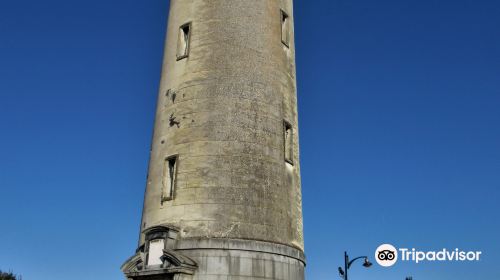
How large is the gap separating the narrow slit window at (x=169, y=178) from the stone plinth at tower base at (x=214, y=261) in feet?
4.77

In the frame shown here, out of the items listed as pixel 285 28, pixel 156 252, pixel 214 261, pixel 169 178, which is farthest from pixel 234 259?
pixel 285 28

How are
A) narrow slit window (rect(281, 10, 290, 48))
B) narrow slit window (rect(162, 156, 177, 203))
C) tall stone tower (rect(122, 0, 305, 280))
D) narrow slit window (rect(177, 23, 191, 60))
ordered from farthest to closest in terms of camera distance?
1. narrow slit window (rect(281, 10, 290, 48))
2. narrow slit window (rect(177, 23, 191, 60))
3. narrow slit window (rect(162, 156, 177, 203))
4. tall stone tower (rect(122, 0, 305, 280))

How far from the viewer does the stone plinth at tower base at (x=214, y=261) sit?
16422 millimetres

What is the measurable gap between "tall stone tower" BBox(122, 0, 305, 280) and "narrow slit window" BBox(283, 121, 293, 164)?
0.14 ft

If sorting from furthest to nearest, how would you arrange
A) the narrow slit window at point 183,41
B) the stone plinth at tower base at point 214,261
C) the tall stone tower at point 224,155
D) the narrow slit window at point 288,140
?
the narrow slit window at point 183,41 < the narrow slit window at point 288,140 < the tall stone tower at point 224,155 < the stone plinth at tower base at point 214,261

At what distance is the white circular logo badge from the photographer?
24.0m

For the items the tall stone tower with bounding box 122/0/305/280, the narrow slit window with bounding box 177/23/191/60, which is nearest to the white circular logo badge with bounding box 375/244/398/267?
the tall stone tower with bounding box 122/0/305/280

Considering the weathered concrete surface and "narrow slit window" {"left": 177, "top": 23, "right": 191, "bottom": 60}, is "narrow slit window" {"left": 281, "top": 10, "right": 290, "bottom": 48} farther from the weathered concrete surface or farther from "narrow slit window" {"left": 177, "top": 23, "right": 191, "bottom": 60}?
the weathered concrete surface

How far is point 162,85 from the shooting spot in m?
21.2

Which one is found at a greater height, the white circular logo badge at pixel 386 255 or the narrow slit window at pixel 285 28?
the narrow slit window at pixel 285 28

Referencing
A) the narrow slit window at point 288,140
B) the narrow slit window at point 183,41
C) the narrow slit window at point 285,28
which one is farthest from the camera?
the narrow slit window at point 285,28

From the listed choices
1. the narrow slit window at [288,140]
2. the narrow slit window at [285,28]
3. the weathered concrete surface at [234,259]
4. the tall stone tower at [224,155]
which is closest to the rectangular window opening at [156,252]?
the tall stone tower at [224,155]

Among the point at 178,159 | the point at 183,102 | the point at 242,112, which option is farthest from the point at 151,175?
the point at 242,112

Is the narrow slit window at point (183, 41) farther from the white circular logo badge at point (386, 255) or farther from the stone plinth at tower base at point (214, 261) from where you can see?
the white circular logo badge at point (386, 255)
